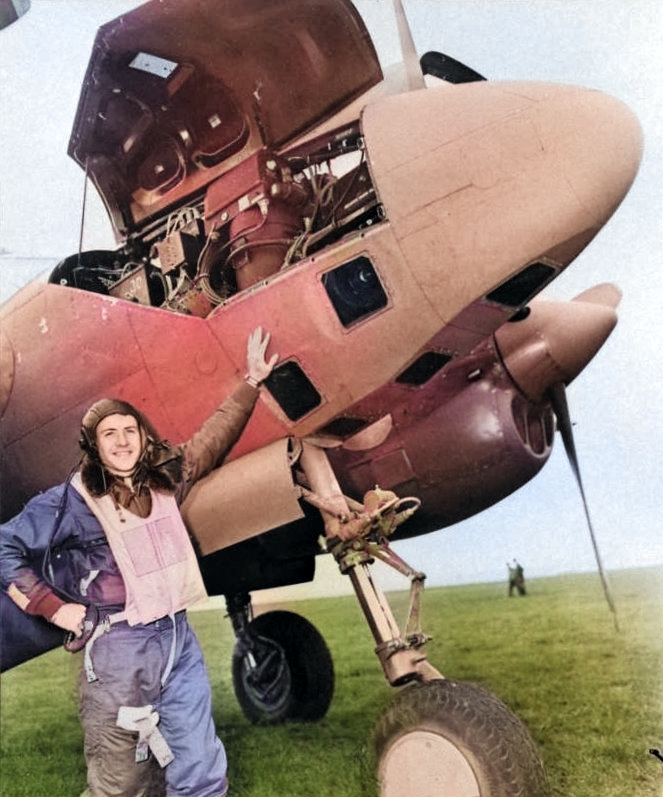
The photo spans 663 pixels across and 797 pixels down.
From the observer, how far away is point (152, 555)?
371 cm

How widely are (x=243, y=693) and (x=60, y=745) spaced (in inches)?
44.7

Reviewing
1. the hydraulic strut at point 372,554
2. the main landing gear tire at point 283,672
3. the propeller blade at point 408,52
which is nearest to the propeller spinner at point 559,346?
the hydraulic strut at point 372,554

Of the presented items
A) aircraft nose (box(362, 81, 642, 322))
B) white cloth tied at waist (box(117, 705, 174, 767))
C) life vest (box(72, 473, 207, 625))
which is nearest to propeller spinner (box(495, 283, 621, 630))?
aircraft nose (box(362, 81, 642, 322))

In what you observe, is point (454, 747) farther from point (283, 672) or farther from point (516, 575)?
point (283, 672)

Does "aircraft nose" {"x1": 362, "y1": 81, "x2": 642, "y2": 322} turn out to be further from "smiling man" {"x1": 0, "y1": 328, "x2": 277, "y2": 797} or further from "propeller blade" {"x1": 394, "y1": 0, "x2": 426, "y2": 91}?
"smiling man" {"x1": 0, "y1": 328, "x2": 277, "y2": 797}

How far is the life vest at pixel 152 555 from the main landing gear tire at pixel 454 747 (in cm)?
110

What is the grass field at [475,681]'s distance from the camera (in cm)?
369

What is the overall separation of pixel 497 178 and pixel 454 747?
2165 millimetres

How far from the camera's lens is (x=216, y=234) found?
3.94 meters

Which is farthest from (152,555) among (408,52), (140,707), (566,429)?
(408,52)

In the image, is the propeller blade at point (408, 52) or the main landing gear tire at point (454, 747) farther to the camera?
the propeller blade at point (408, 52)

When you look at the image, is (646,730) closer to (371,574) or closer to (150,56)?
(371,574)

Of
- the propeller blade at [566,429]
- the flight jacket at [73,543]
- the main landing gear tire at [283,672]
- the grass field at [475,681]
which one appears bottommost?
the main landing gear tire at [283,672]

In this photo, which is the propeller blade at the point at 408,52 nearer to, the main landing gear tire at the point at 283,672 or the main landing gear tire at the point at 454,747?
the main landing gear tire at the point at 454,747
